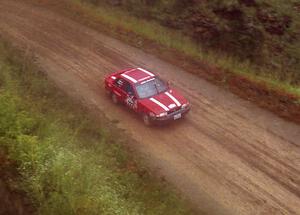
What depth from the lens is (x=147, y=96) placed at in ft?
61.8

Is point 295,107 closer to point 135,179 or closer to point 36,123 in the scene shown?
point 135,179

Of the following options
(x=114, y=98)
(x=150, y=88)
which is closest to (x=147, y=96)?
(x=150, y=88)

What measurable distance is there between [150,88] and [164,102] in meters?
0.99

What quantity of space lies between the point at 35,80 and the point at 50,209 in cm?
1046

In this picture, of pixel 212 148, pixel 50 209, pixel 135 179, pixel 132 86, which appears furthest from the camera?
pixel 132 86

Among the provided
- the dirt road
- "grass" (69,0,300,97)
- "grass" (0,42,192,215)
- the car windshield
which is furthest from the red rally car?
"grass" (69,0,300,97)

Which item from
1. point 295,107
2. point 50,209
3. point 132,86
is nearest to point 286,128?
point 295,107

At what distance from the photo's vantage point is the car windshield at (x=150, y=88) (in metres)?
18.9

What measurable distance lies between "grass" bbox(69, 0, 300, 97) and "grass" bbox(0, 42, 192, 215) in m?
6.93

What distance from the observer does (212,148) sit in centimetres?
1742

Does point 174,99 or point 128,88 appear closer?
point 174,99

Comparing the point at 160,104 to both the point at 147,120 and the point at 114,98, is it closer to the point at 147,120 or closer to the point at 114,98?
the point at 147,120

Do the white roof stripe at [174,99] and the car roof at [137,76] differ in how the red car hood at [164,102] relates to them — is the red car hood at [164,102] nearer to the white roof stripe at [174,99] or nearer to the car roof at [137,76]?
the white roof stripe at [174,99]

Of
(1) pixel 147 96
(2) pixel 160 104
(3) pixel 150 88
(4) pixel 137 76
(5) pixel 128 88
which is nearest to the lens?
(2) pixel 160 104
